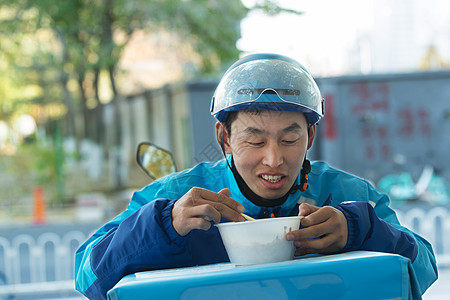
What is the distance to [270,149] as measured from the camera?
1.53 meters

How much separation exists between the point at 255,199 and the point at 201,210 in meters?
0.37

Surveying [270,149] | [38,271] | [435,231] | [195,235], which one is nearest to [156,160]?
[195,235]

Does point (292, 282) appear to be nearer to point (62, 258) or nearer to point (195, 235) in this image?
point (195, 235)

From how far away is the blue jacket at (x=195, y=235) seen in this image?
1.37m

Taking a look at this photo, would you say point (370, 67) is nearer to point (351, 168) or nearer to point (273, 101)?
point (351, 168)

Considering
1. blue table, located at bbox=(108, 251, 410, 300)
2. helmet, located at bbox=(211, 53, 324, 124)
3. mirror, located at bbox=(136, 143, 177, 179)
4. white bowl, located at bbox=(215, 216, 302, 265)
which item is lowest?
blue table, located at bbox=(108, 251, 410, 300)

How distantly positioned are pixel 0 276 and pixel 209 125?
8.35 metres

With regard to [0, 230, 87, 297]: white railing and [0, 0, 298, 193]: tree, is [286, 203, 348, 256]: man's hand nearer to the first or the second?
[0, 230, 87, 297]: white railing

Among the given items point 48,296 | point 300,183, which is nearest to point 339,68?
point 48,296

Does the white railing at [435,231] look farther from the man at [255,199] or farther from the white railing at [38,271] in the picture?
the man at [255,199]

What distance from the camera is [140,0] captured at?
45.9ft

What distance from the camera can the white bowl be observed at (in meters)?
1.26

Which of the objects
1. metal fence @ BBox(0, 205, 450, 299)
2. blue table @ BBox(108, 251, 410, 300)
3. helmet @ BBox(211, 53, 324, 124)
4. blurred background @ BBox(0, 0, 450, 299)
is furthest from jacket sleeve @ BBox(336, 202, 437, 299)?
blurred background @ BBox(0, 0, 450, 299)

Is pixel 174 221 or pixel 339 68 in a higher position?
pixel 339 68
